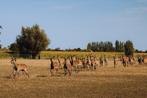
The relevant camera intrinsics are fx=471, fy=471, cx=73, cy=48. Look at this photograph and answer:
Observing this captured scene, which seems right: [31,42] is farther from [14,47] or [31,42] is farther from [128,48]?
[128,48]

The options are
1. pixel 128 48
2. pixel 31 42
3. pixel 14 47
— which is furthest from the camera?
pixel 128 48

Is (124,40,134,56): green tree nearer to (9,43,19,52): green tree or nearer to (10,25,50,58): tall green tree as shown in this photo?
(10,25,50,58): tall green tree

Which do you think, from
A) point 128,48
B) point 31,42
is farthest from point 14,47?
point 128,48

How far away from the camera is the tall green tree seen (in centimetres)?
11894

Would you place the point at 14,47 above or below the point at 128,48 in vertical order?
above

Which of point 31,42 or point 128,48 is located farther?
point 128,48

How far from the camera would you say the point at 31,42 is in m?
120

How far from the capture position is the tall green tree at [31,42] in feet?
390

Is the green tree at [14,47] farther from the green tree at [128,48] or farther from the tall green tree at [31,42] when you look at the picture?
the green tree at [128,48]

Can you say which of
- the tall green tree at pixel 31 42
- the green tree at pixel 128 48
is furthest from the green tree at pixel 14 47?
the green tree at pixel 128 48

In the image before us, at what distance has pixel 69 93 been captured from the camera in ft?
80.9

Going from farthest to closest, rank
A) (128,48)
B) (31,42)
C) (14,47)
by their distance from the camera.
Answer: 1. (128,48)
2. (14,47)
3. (31,42)

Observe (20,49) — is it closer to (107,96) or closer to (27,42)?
(27,42)

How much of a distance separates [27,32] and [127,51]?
116 feet
